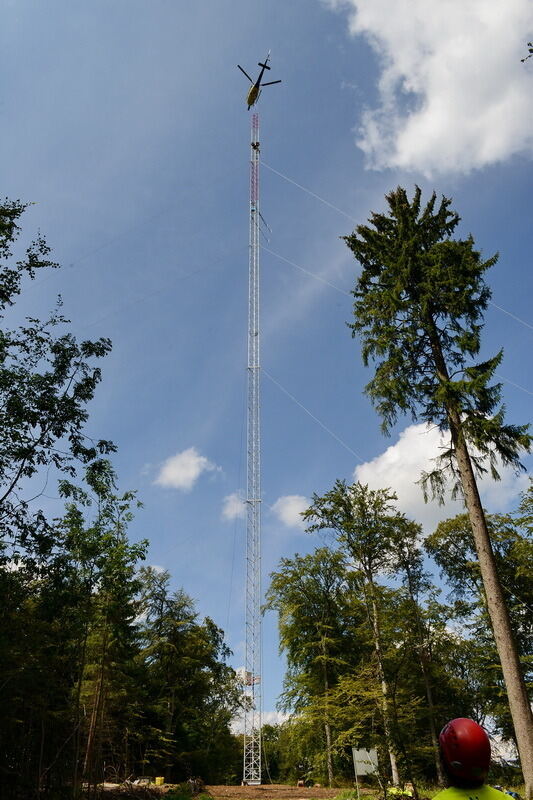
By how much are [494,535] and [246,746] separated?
17229mm

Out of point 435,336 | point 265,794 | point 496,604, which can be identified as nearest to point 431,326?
point 435,336

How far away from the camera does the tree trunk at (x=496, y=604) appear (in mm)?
9352

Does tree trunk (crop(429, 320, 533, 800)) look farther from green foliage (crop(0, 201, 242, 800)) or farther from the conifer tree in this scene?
green foliage (crop(0, 201, 242, 800))

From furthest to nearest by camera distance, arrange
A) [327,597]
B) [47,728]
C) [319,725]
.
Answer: [327,597]
[319,725]
[47,728]

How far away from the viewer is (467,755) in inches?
78.3

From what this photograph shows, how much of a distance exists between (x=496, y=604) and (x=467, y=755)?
981 centimetres

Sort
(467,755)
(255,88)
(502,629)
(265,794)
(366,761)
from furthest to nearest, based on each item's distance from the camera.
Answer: (255,88) < (265,794) < (502,629) < (366,761) < (467,755)

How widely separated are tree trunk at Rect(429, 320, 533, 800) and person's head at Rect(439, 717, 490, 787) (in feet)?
29.9

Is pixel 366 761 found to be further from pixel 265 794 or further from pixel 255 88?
pixel 255 88

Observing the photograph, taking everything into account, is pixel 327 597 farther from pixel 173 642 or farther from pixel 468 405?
pixel 468 405

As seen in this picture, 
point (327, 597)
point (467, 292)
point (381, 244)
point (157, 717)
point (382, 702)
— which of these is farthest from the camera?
point (157, 717)

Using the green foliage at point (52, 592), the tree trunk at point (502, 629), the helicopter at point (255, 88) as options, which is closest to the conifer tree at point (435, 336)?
the tree trunk at point (502, 629)

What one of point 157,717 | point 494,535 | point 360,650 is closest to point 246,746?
point 157,717

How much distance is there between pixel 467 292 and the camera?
1296 centimetres
